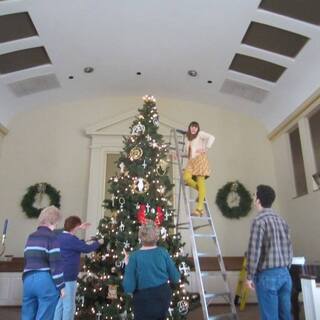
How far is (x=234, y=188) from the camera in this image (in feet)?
24.6

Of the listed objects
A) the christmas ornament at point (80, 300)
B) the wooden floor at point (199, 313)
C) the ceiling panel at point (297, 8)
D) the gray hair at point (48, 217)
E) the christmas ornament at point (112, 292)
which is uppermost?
the ceiling panel at point (297, 8)

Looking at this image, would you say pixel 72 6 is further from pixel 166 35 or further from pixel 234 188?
pixel 234 188

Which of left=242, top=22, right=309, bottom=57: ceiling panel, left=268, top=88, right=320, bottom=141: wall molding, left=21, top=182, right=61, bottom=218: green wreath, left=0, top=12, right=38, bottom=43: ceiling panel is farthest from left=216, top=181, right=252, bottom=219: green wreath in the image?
left=0, top=12, right=38, bottom=43: ceiling panel

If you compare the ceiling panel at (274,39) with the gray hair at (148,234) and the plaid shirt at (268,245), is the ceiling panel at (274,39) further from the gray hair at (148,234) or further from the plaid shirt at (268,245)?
the gray hair at (148,234)

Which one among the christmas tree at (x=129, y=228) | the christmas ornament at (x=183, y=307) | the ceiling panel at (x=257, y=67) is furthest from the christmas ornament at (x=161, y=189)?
the ceiling panel at (x=257, y=67)

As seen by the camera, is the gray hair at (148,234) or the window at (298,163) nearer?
the gray hair at (148,234)

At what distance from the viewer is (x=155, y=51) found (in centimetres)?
633

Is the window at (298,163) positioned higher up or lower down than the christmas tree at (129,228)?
higher up

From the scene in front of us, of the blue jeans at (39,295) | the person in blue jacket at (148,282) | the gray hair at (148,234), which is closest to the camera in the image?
the person in blue jacket at (148,282)

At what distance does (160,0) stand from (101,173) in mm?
3775

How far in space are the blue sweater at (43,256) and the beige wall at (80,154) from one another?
4424 millimetres

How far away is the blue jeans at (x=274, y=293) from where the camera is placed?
2.48 metres

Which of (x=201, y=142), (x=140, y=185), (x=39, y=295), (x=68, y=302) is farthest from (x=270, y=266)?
(x=201, y=142)

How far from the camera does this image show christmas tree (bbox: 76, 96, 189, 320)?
3.90 metres
